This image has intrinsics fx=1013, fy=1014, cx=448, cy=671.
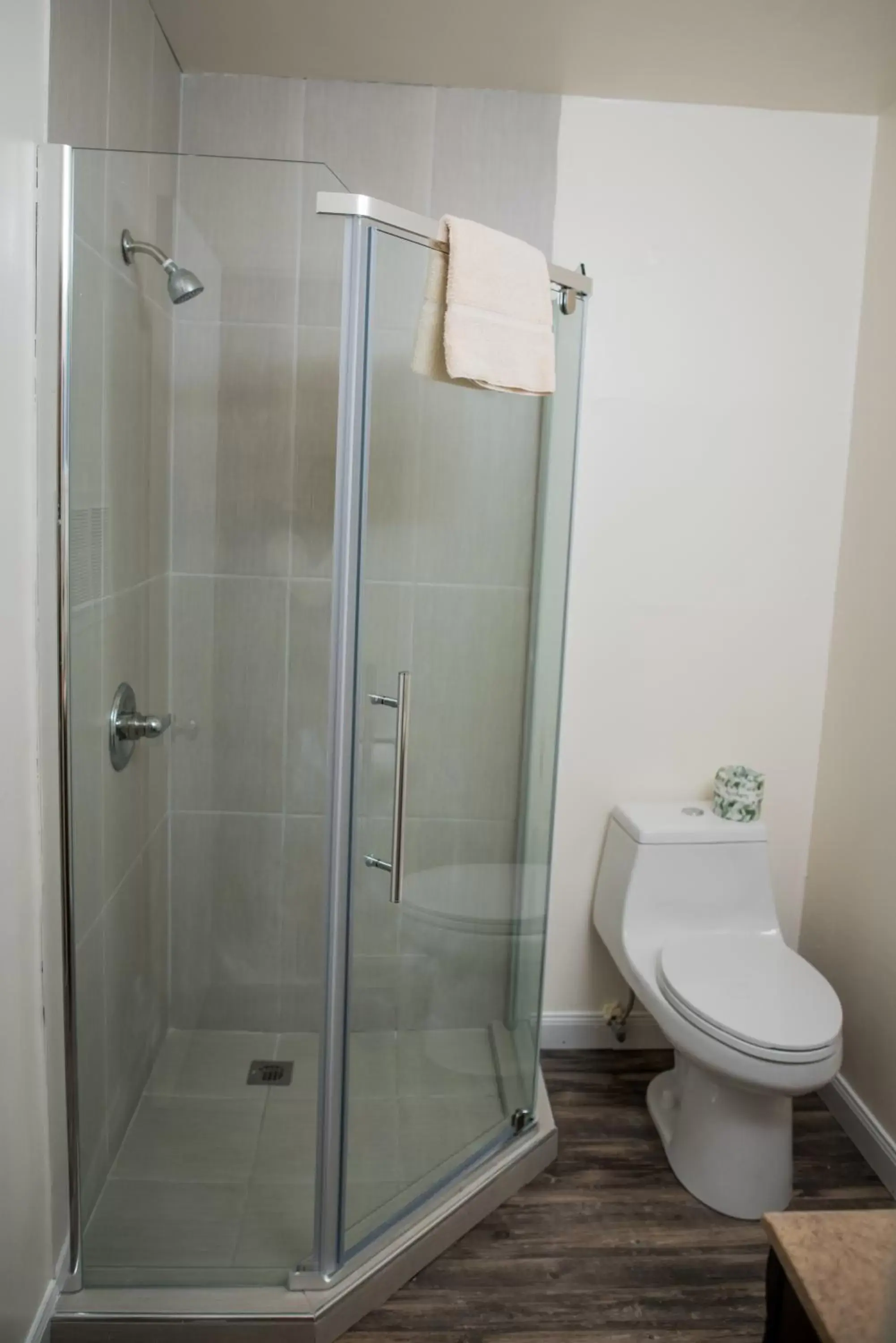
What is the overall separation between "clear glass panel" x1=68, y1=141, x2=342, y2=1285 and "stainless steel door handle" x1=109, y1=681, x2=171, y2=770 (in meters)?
0.02

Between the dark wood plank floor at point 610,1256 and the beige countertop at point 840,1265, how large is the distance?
1004 mm

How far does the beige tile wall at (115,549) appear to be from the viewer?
1.58 metres

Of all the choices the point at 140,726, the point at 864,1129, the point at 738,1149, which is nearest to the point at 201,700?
the point at 140,726

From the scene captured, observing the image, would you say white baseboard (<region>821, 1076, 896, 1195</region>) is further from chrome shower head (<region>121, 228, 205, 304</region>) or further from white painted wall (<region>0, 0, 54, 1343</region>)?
chrome shower head (<region>121, 228, 205, 304</region>)

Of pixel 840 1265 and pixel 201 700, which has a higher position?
pixel 201 700

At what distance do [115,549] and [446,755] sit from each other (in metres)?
0.70

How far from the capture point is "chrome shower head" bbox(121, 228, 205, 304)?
170cm

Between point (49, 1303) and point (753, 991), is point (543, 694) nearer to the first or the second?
point (753, 991)

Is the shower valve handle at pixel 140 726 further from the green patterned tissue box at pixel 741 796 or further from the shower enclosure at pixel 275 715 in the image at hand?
the green patterned tissue box at pixel 741 796

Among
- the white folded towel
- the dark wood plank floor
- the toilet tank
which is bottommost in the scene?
the dark wood plank floor

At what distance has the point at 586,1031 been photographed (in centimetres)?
272

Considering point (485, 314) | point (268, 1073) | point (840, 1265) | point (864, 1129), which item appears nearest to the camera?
point (840, 1265)

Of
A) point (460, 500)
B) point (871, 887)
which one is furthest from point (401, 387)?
point (871, 887)

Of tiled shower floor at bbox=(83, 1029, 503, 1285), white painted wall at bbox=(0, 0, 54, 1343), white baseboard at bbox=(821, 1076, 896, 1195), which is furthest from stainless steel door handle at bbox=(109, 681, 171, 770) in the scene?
white baseboard at bbox=(821, 1076, 896, 1195)
